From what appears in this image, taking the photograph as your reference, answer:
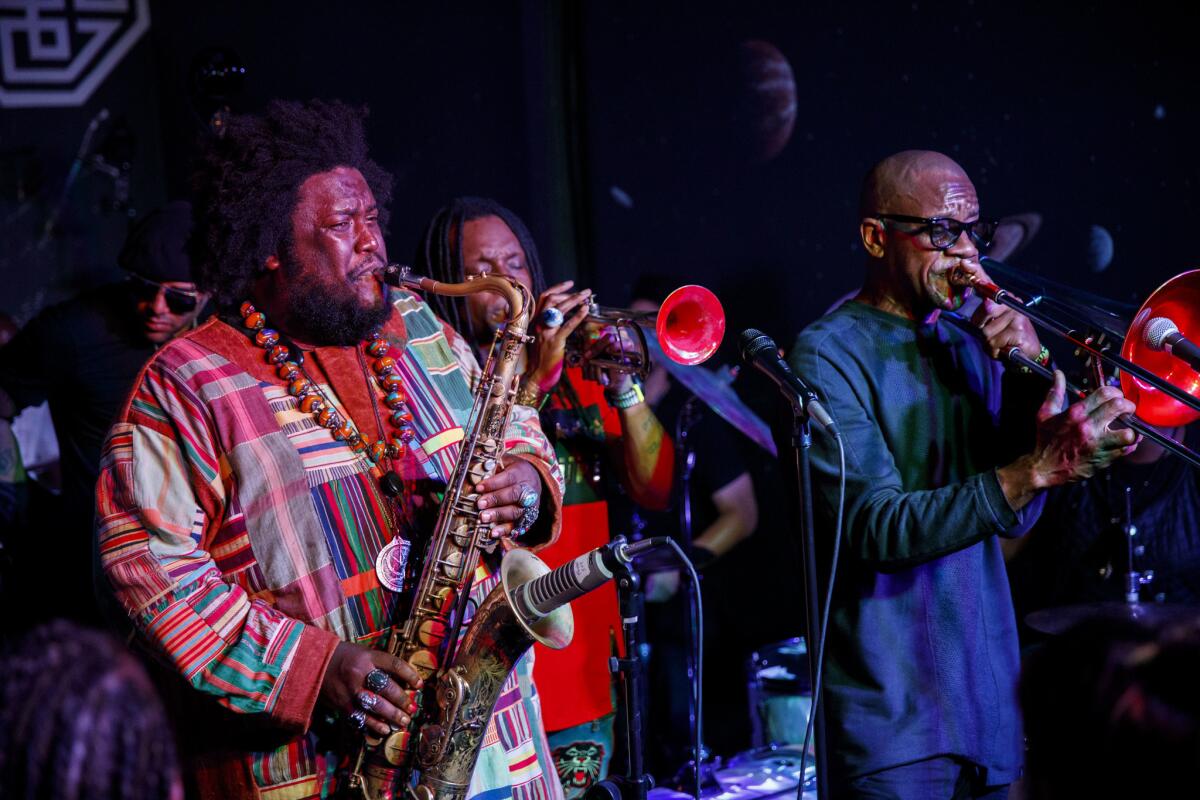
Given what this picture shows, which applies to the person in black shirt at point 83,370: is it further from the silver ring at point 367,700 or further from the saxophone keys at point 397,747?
the silver ring at point 367,700

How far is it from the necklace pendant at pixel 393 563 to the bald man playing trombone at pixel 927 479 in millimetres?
1048

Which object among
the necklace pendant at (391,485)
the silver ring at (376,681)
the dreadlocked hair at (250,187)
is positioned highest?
the dreadlocked hair at (250,187)

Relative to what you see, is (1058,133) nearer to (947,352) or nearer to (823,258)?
(823,258)

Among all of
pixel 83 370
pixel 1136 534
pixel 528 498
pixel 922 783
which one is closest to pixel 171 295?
pixel 83 370

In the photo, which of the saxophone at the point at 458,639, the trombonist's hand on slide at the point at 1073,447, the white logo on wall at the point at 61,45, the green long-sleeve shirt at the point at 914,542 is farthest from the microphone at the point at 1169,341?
the white logo on wall at the point at 61,45

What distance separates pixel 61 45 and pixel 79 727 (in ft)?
18.6

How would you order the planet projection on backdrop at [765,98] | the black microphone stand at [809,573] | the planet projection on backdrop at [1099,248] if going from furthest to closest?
the planet projection on backdrop at [765,98]
the planet projection on backdrop at [1099,248]
the black microphone stand at [809,573]

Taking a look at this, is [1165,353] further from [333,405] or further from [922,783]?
[333,405]

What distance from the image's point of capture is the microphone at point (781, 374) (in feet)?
9.00

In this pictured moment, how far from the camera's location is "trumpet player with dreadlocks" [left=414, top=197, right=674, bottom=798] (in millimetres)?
3748

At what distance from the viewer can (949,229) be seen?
126 inches

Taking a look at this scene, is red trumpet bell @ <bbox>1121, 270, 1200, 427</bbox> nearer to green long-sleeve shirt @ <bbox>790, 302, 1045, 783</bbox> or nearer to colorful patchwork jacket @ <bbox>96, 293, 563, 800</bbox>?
green long-sleeve shirt @ <bbox>790, 302, 1045, 783</bbox>

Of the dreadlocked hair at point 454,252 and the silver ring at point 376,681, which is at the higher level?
the dreadlocked hair at point 454,252

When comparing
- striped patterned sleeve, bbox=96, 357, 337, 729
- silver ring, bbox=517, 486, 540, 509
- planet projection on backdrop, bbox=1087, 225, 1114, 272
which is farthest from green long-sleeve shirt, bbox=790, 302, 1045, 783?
planet projection on backdrop, bbox=1087, 225, 1114, 272
